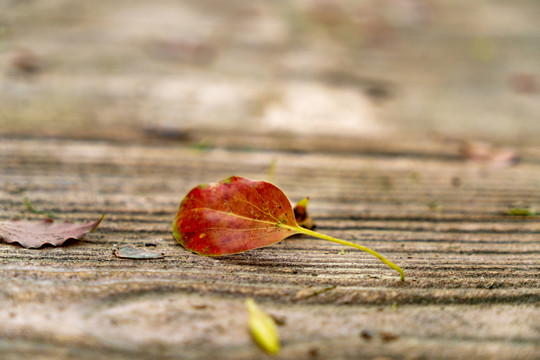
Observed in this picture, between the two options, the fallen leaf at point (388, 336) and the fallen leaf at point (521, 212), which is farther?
the fallen leaf at point (521, 212)

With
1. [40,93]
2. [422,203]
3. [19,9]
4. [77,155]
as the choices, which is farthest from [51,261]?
[19,9]

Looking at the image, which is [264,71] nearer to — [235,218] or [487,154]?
[487,154]

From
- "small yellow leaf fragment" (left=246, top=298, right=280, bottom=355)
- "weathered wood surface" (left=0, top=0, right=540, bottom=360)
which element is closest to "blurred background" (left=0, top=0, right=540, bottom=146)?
"weathered wood surface" (left=0, top=0, right=540, bottom=360)

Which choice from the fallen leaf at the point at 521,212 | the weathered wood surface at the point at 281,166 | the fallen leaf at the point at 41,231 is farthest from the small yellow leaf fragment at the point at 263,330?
the fallen leaf at the point at 521,212

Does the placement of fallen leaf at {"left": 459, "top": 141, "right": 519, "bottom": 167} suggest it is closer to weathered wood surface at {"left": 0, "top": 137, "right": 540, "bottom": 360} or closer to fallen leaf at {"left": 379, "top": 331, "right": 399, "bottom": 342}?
weathered wood surface at {"left": 0, "top": 137, "right": 540, "bottom": 360}

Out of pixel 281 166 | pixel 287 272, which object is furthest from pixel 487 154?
pixel 287 272

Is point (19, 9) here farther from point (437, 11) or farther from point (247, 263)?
point (437, 11)

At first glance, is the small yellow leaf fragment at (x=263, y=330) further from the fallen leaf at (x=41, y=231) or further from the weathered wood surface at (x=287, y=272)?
the fallen leaf at (x=41, y=231)
